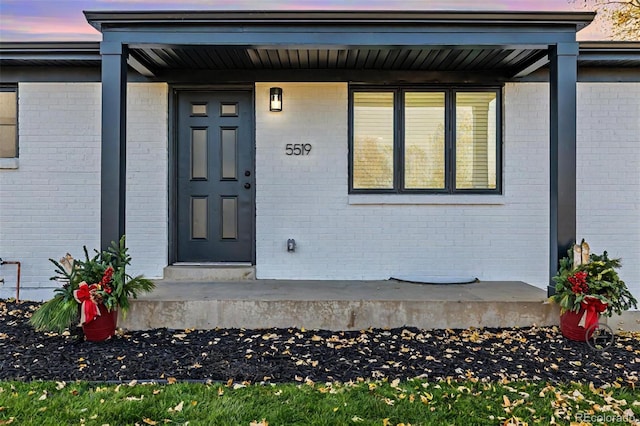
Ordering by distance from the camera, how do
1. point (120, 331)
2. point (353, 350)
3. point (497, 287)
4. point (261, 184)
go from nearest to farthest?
point (353, 350) → point (120, 331) → point (497, 287) → point (261, 184)

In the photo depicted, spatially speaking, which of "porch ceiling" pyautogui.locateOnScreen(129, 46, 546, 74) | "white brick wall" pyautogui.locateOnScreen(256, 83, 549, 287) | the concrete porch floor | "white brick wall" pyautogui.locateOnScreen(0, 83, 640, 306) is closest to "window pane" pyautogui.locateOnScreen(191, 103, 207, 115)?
"white brick wall" pyautogui.locateOnScreen(0, 83, 640, 306)

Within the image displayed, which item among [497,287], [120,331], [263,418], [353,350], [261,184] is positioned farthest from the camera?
[261,184]

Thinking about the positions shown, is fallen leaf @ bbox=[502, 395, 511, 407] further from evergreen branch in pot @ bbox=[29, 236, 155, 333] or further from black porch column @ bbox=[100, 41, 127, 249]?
black porch column @ bbox=[100, 41, 127, 249]

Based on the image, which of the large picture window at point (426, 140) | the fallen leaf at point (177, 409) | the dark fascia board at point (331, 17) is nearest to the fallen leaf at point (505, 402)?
the fallen leaf at point (177, 409)

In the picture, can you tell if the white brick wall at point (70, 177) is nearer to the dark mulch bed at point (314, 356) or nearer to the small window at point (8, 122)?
the small window at point (8, 122)

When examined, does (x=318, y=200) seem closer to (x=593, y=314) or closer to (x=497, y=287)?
(x=497, y=287)

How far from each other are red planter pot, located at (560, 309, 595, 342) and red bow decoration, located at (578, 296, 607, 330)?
54mm

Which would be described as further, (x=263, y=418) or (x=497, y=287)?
(x=497, y=287)

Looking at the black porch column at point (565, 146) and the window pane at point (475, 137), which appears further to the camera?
the window pane at point (475, 137)

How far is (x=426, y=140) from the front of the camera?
515cm

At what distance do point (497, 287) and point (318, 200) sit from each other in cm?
219

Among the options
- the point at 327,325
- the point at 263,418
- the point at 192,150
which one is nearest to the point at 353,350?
the point at 327,325

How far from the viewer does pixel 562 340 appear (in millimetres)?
3615

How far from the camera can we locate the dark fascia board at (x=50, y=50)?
15.1 feet
